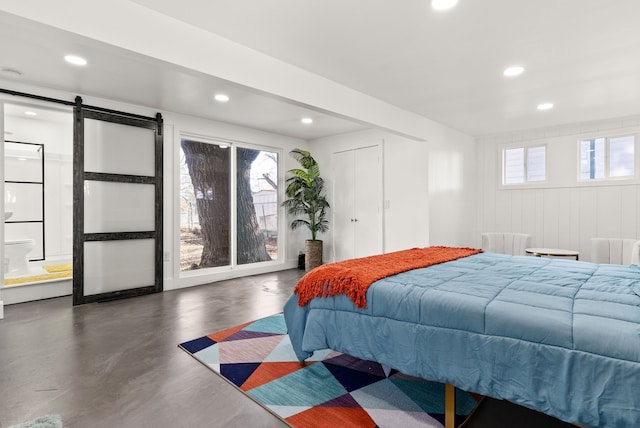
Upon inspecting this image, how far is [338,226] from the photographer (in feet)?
20.8

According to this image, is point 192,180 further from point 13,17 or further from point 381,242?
point 13,17

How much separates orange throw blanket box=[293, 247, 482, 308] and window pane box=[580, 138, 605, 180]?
380 centimetres

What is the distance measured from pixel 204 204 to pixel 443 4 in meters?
4.28

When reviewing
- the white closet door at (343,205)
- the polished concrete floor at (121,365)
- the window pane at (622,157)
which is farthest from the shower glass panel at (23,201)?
the window pane at (622,157)

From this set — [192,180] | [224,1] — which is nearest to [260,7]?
[224,1]

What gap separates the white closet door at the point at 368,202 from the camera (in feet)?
18.7

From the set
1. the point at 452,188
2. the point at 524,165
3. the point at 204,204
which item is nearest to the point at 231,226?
the point at 204,204

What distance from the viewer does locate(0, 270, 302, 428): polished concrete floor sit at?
1909 millimetres

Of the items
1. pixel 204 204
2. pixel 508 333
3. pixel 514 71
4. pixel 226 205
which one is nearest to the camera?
pixel 508 333

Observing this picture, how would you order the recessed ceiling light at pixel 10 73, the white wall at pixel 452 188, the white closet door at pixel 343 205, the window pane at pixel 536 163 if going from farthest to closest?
1. the white closet door at pixel 343 205
2. the window pane at pixel 536 163
3. the white wall at pixel 452 188
4. the recessed ceiling light at pixel 10 73

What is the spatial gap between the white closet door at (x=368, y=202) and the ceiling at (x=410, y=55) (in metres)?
1.30

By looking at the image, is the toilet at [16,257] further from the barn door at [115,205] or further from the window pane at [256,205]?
the window pane at [256,205]

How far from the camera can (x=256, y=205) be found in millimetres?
6129

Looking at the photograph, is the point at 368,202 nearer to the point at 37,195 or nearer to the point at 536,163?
the point at 536,163
